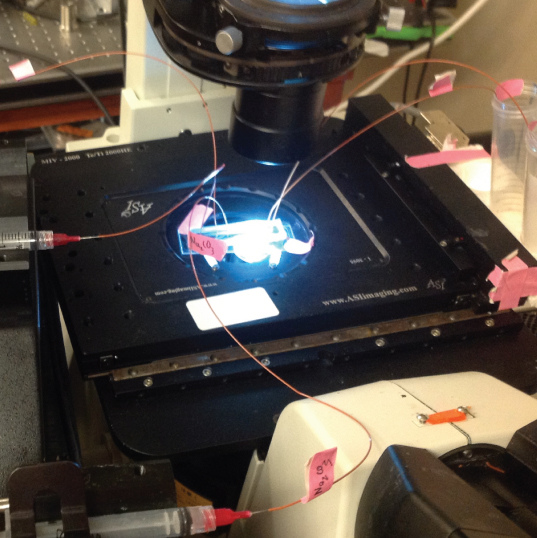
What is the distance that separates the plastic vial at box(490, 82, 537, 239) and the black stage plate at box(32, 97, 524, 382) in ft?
0.47

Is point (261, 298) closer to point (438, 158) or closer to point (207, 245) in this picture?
point (207, 245)

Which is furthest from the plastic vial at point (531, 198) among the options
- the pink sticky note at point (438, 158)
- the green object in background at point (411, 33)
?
the green object in background at point (411, 33)

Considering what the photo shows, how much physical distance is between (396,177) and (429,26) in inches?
21.9

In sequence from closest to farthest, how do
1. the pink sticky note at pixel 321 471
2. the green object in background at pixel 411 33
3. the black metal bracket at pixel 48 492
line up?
1. the black metal bracket at pixel 48 492
2. the pink sticky note at pixel 321 471
3. the green object in background at pixel 411 33

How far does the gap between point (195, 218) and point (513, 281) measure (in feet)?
1.39

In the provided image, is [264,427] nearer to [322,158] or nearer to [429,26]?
[322,158]

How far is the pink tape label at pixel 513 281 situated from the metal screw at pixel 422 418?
0.88 ft

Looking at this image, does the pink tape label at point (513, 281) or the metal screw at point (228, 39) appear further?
the pink tape label at point (513, 281)

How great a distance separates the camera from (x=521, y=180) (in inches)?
39.7

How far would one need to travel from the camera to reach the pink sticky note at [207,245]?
2.55 ft

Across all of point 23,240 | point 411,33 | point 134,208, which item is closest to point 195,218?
point 134,208

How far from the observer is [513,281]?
0.79m

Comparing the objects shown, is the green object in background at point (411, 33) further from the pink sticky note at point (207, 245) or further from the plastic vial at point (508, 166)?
the pink sticky note at point (207, 245)

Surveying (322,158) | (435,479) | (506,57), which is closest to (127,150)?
(322,158)
